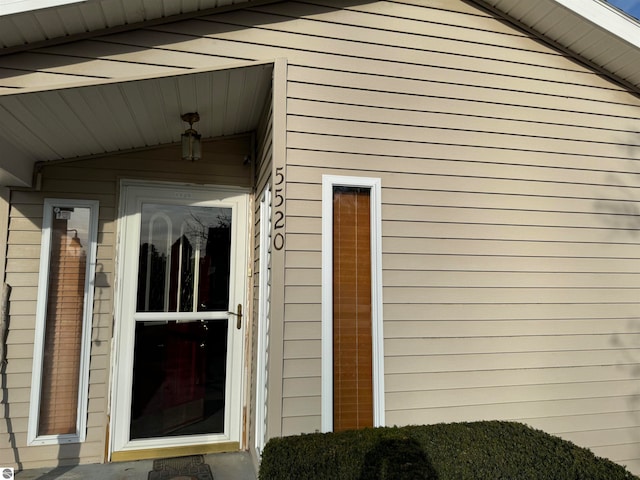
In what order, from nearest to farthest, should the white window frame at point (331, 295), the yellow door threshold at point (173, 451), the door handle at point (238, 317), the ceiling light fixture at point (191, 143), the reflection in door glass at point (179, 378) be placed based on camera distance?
1. the white window frame at point (331, 295)
2. the ceiling light fixture at point (191, 143)
3. the yellow door threshold at point (173, 451)
4. the reflection in door glass at point (179, 378)
5. the door handle at point (238, 317)

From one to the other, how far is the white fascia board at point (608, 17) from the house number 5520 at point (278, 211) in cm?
213

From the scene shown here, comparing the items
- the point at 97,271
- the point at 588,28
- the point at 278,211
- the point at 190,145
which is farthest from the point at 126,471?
the point at 588,28

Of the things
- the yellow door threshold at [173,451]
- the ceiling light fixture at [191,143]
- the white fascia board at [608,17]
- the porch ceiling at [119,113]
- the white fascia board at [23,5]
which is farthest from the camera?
the yellow door threshold at [173,451]

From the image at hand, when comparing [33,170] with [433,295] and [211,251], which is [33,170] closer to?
[211,251]

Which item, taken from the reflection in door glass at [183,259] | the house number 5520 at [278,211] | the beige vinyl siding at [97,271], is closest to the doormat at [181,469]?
the beige vinyl siding at [97,271]

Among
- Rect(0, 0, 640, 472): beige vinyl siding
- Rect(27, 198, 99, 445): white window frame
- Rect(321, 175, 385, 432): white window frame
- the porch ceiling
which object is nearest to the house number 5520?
Rect(0, 0, 640, 472): beige vinyl siding

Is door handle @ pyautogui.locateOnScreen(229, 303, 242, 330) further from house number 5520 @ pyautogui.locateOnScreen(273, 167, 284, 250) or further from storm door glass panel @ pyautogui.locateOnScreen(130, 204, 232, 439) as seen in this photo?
house number 5520 @ pyautogui.locateOnScreen(273, 167, 284, 250)

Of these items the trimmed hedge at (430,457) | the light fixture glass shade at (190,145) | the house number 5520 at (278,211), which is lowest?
the trimmed hedge at (430,457)

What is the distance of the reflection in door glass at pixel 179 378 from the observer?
3195 millimetres

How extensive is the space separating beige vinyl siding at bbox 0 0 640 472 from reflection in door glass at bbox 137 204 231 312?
577mm

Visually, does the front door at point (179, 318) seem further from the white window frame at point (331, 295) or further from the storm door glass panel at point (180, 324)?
the white window frame at point (331, 295)

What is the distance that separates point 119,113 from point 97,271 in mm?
1220

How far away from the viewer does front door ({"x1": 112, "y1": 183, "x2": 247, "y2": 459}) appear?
10.4 feet

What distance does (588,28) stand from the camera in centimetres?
287
